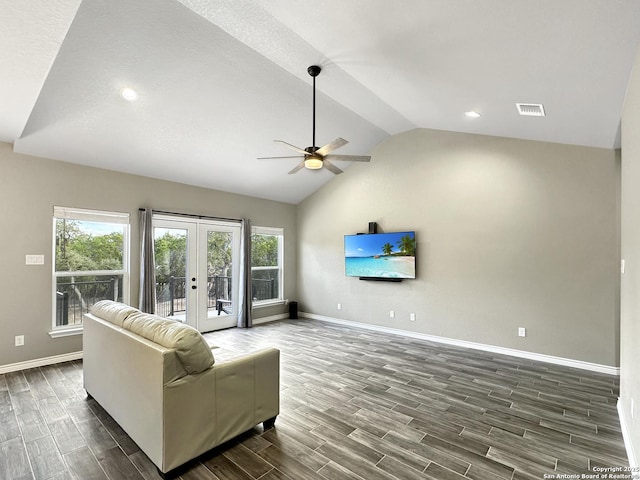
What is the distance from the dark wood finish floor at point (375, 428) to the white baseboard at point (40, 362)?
196 millimetres

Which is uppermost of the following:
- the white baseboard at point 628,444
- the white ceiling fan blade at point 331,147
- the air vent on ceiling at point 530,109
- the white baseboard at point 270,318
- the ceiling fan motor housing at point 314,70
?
the ceiling fan motor housing at point 314,70

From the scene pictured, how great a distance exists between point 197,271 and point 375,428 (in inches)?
172

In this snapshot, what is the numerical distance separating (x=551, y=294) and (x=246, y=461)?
4.35 m

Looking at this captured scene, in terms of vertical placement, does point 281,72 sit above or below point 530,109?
above

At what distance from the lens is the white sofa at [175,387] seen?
208 cm

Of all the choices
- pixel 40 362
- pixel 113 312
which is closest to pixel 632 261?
pixel 113 312

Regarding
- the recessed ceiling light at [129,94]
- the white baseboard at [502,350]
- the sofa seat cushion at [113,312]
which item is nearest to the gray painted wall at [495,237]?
the white baseboard at [502,350]

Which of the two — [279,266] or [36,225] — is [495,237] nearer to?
[279,266]

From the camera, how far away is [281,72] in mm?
3852

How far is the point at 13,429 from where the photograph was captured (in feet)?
8.85

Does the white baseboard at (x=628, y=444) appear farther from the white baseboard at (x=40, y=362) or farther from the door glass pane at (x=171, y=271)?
the white baseboard at (x=40, y=362)

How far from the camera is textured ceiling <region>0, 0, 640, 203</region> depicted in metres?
2.22

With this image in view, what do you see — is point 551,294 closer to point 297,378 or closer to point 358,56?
point 297,378

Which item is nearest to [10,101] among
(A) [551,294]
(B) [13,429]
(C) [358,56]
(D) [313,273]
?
(B) [13,429]
